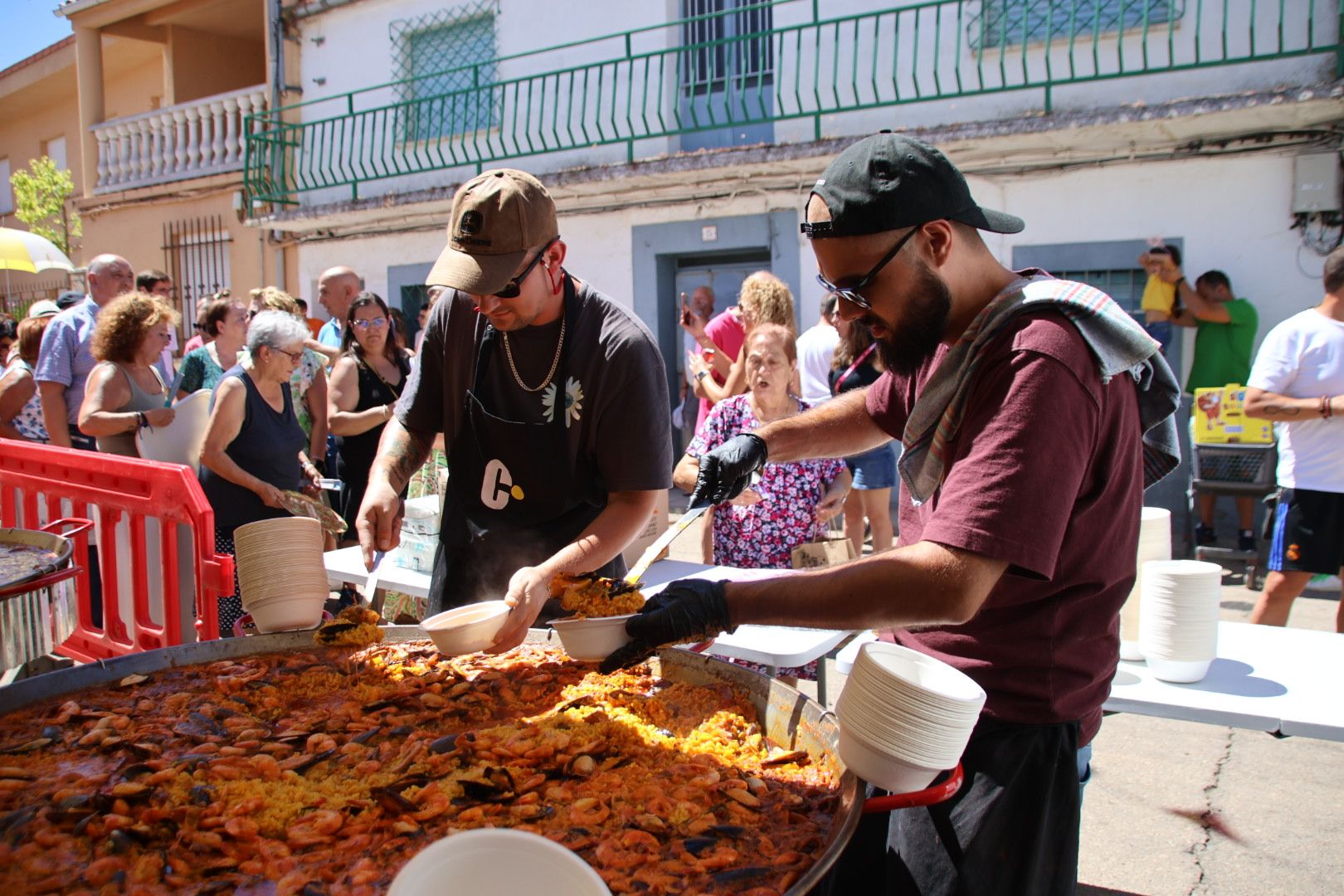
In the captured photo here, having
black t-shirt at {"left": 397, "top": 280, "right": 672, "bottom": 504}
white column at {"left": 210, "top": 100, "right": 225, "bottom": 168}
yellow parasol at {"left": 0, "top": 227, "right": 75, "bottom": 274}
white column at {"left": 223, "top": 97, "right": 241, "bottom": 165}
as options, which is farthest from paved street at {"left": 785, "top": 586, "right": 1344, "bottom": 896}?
white column at {"left": 210, "top": 100, "right": 225, "bottom": 168}

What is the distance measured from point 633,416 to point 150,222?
16.4m

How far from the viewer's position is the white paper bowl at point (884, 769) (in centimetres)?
152

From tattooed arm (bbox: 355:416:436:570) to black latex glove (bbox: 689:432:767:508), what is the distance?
34.7 inches

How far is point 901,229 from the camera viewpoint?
1.65 metres

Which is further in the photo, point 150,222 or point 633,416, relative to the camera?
point 150,222

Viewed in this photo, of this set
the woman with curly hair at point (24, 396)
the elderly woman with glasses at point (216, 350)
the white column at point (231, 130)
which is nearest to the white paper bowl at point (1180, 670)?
the elderly woman with glasses at point (216, 350)

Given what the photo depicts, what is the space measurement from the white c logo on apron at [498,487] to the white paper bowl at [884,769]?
53.5 inches

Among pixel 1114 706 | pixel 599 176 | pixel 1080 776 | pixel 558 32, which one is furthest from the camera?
pixel 558 32

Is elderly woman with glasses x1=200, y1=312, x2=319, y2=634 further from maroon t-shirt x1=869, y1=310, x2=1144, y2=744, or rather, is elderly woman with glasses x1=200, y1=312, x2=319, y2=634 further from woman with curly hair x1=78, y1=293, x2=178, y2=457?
maroon t-shirt x1=869, y1=310, x2=1144, y2=744

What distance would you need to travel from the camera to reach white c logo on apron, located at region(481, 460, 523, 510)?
8.82 ft

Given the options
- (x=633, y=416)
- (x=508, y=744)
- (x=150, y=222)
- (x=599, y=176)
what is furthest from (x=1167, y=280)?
(x=150, y=222)

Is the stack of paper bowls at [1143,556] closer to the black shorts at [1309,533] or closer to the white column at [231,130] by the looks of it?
the black shorts at [1309,533]

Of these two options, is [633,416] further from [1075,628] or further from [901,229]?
[1075,628]

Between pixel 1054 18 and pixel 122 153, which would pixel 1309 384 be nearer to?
pixel 1054 18
